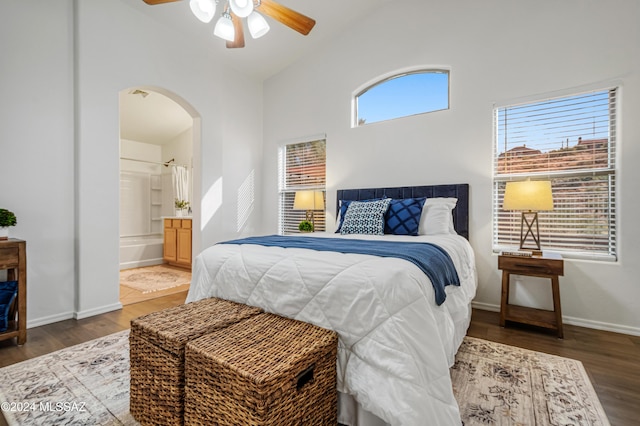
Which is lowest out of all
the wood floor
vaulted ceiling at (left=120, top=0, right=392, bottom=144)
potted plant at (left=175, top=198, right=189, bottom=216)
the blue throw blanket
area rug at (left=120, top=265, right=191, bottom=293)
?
the wood floor

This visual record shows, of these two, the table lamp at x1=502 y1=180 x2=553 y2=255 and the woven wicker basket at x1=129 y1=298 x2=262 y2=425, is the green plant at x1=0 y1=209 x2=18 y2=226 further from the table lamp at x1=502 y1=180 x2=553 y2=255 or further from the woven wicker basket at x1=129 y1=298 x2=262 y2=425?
the table lamp at x1=502 y1=180 x2=553 y2=255

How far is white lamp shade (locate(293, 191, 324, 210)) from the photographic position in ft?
13.0

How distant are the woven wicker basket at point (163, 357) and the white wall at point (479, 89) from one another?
2.69 meters

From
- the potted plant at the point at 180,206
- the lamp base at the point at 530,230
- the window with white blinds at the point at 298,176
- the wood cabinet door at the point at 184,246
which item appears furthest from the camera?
the potted plant at the point at 180,206

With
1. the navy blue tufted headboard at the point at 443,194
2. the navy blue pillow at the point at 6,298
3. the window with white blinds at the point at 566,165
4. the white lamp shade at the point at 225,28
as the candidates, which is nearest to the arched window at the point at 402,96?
the window with white blinds at the point at 566,165

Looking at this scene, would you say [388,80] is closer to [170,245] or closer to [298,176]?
[298,176]

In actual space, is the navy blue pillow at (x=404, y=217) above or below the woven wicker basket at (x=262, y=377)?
above

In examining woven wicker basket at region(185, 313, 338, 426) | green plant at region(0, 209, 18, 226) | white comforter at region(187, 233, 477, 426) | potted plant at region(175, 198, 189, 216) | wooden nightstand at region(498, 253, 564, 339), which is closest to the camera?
woven wicker basket at region(185, 313, 338, 426)

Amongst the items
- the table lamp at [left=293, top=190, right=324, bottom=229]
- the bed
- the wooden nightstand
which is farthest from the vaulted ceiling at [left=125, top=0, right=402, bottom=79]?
the wooden nightstand

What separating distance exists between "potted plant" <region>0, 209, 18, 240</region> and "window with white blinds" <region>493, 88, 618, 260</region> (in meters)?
4.25

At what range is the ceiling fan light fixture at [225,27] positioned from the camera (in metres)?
2.20

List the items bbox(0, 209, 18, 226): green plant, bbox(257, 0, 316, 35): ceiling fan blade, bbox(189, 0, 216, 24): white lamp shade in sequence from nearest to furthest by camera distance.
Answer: bbox(189, 0, 216, 24): white lamp shade → bbox(257, 0, 316, 35): ceiling fan blade → bbox(0, 209, 18, 226): green plant

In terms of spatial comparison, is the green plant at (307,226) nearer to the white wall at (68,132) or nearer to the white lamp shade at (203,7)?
the white wall at (68,132)

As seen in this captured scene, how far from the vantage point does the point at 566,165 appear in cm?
280
